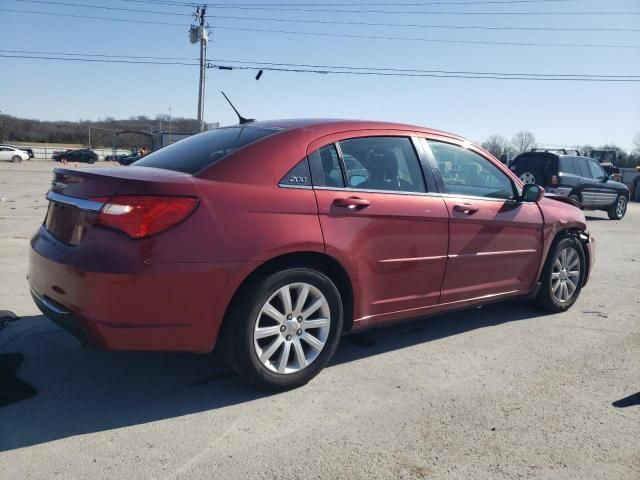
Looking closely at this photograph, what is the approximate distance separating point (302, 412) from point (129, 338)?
3.43 ft

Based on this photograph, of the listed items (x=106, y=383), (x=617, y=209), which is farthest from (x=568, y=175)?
(x=106, y=383)

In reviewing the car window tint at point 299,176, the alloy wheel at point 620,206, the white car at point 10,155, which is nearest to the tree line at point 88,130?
the white car at point 10,155

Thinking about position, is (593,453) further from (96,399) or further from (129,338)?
(96,399)

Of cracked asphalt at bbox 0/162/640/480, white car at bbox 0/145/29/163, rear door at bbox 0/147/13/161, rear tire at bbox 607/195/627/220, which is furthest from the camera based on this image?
white car at bbox 0/145/29/163

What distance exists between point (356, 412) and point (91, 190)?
1.93 meters

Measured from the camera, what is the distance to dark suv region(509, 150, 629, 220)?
1431 cm

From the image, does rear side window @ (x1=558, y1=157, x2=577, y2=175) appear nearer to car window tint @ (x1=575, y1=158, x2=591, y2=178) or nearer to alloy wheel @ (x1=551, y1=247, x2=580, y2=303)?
car window tint @ (x1=575, y1=158, x2=591, y2=178)

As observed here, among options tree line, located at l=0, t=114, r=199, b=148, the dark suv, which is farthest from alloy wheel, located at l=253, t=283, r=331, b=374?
tree line, located at l=0, t=114, r=199, b=148

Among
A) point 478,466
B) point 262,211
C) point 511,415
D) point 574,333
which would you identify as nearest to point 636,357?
point 574,333

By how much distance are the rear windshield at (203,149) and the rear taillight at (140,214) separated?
459 mm

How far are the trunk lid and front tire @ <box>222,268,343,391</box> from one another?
72cm

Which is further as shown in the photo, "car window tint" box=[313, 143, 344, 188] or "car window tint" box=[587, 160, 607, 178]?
"car window tint" box=[587, 160, 607, 178]

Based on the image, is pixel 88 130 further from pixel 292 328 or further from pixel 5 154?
pixel 292 328

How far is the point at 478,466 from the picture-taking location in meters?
2.67
